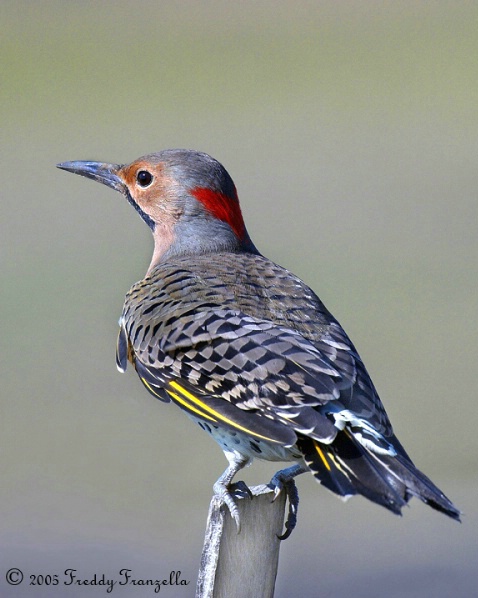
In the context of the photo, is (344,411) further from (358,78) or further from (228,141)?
(358,78)

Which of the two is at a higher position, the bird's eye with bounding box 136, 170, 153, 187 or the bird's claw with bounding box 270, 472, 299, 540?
the bird's eye with bounding box 136, 170, 153, 187

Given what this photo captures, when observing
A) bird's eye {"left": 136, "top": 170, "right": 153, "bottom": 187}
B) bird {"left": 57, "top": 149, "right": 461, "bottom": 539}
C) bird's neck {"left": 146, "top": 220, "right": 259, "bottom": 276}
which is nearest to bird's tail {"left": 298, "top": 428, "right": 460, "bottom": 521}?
bird {"left": 57, "top": 149, "right": 461, "bottom": 539}

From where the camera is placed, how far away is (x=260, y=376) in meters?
3.70

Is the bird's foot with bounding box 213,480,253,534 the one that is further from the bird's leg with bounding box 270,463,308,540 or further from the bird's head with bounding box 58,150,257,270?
the bird's head with bounding box 58,150,257,270

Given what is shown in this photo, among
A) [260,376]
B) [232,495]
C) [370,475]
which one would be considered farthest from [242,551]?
[260,376]

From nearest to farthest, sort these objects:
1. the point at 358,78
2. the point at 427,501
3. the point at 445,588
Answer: the point at 427,501
the point at 445,588
the point at 358,78

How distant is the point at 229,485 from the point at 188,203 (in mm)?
1525

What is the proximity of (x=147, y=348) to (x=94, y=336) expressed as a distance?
5.85 metres

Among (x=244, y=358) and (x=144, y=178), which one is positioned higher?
(x=144, y=178)

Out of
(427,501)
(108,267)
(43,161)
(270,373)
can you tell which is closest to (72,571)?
(270,373)

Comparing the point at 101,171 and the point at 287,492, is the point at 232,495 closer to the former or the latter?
the point at 287,492

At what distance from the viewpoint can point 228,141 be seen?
17062 millimetres

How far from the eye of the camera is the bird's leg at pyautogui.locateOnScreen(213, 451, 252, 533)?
3.51 metres

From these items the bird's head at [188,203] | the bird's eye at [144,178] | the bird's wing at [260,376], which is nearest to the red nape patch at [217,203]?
the bird's head at [188,203]
